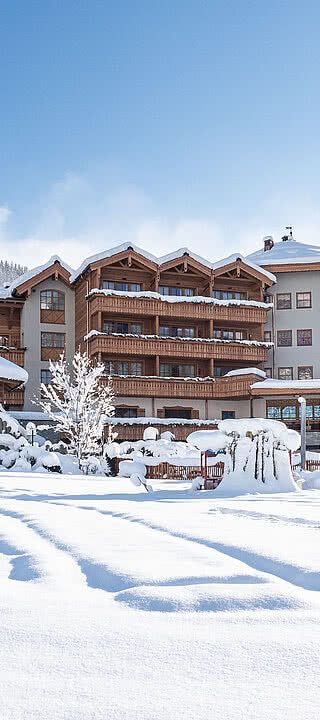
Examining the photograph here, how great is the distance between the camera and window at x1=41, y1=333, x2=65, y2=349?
39312mm

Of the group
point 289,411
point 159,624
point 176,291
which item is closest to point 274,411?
point 289,411

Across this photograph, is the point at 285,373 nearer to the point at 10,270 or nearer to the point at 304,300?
the point at 304,300

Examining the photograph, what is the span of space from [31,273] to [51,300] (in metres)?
2.26

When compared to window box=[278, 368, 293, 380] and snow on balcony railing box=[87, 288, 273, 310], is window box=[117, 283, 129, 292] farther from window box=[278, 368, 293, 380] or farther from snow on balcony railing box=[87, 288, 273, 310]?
window box=[278, 368, 293, 380]

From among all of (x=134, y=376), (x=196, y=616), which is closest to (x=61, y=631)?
(x=196, y=616)

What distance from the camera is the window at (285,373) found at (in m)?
41.8

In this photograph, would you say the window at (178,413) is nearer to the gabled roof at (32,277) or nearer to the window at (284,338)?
the window at (284,338)

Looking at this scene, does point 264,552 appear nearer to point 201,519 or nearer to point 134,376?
point 201,519

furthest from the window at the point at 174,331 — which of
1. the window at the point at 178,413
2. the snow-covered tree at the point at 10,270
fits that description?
the snow-covered tree at the point at 10,270

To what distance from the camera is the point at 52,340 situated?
130 ft

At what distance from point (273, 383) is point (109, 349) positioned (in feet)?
28.0

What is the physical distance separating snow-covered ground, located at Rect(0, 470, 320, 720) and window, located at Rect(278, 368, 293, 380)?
34.8 meters

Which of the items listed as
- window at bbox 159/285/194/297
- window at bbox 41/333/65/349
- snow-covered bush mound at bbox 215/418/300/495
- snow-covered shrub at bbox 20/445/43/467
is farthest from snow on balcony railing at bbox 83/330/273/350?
snow-covered bush mound at bbox 215/418/300/495

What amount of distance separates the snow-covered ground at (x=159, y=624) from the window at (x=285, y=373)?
3476 cm
